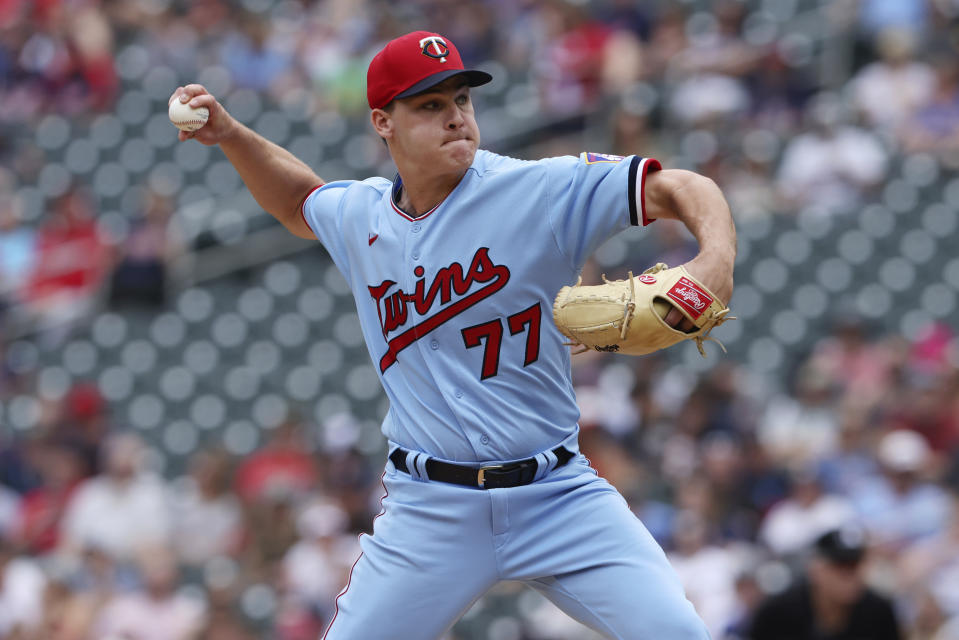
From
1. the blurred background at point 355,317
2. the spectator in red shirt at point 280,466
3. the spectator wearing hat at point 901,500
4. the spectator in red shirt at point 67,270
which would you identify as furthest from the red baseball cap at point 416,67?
the spectator in red shirt at point 67,270

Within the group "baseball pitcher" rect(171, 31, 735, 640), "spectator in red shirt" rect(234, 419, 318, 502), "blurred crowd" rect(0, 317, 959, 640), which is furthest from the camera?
"spectator in red shirt" rect(234, 419, 318, 502)

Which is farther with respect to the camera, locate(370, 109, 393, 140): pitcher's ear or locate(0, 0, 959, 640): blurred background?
locate(0, 0, 959, 640): blurred background

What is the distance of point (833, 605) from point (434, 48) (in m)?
2.53

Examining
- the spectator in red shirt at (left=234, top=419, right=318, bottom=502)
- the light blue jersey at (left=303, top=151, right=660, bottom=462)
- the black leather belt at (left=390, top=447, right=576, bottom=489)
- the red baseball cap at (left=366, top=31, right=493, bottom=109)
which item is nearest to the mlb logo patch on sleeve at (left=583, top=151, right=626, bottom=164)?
the light blue jersey at (left=303, top=151, right=660, bottom=462)

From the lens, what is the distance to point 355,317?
980 cm

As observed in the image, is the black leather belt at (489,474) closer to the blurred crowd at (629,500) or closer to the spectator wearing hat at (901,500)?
the blurred crowd at (629,500)

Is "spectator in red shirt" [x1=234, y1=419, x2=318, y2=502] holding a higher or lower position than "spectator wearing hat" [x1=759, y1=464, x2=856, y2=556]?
higher

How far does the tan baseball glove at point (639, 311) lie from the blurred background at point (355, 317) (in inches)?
87.8

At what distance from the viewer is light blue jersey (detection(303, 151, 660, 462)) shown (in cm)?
317

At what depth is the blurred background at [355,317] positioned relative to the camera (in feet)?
21.9

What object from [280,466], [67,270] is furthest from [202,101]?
[67,270]

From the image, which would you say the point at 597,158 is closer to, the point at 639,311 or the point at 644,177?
the point at 644,177

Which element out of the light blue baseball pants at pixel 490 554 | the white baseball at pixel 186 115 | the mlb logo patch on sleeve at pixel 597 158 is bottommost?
the light blue baseball pants at pixel 490 554

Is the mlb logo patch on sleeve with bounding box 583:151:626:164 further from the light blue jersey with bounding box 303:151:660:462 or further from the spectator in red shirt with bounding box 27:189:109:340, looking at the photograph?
the spectator in red shirt with bounding box 27:189:109:340
